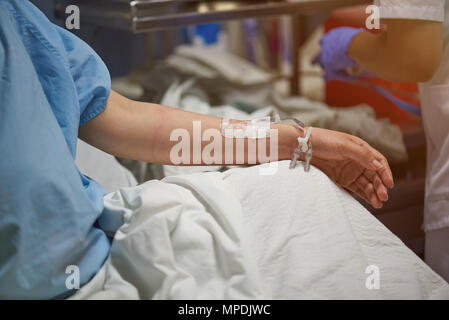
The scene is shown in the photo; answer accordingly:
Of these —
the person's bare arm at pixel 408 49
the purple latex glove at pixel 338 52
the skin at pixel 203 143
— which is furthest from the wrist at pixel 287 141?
the purple latex glove at pixel 338 52

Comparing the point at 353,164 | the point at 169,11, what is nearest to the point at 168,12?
the point at 169,11

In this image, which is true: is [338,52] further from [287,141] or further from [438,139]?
[287,141]

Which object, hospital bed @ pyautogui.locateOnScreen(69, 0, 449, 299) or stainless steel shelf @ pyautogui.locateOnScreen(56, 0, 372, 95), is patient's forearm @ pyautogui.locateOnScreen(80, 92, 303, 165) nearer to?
hospital bed @ pyautogui.locateOnScreen(69, 0, 449, 299)

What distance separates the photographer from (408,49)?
87 cm

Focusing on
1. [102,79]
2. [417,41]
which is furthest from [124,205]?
[417,41]

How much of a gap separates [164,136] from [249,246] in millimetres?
264

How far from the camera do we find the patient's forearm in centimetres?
83

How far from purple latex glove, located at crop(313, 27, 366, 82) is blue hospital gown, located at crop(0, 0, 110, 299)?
61 centimetres

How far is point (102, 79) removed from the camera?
80cm

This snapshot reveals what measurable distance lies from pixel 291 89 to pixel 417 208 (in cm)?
99

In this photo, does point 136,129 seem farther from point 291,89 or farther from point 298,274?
point 291,89

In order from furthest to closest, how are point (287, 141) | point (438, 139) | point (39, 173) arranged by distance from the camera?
point (438, 139) < point (287, 141) < point (39, 173)

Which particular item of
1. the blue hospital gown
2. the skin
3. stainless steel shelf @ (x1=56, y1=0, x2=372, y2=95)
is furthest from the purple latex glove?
the blue hospital gown
